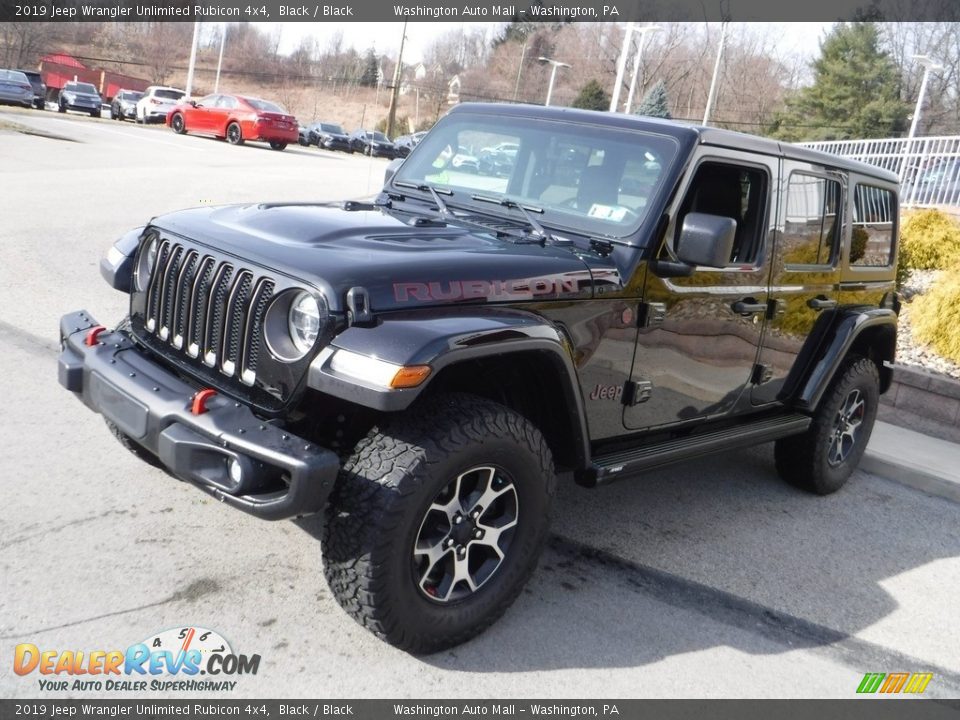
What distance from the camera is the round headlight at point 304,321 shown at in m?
3.07

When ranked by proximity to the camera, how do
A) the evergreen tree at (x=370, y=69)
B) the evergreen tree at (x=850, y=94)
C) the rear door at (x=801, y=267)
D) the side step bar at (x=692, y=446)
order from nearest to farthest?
the side step bar at (x=692, y=446) → the rear door at (x=801, y=267) → the evergreen tree at (x=850, y=94) → the evergreen tree at (x=370, y=69)

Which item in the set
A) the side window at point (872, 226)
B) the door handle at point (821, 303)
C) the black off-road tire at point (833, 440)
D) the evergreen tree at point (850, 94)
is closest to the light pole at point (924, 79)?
the side window at point (872, 226)

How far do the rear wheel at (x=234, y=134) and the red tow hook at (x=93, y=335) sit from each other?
83.3 ft

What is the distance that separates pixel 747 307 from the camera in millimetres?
4484

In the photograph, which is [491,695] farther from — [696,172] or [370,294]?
[696,172]

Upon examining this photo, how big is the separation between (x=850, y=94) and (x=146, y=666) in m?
52.2

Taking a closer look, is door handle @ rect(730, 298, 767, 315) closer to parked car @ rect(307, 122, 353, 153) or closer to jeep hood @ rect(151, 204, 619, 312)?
jeep hood @ rect(151, 204, 619, 312)

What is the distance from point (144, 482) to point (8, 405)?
3.94 feet

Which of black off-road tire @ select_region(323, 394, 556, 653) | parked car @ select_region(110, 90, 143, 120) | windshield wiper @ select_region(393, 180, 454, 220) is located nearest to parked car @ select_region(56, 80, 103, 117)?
parked car @ select_region(110, 90, 143, 120)

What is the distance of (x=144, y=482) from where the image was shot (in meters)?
4.25

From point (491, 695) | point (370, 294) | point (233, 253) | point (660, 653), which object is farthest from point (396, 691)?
point (233, 253)

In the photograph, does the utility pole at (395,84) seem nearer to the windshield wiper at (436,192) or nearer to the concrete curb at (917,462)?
the windshield wiper at (436,192)

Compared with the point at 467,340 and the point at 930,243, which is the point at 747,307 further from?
the point at 930,243

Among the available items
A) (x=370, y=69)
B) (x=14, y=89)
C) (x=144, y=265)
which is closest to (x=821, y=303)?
(x=144, y=265)
